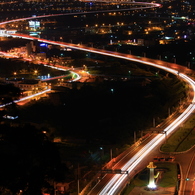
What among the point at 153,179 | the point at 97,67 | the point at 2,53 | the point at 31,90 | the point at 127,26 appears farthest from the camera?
the point at 127,26

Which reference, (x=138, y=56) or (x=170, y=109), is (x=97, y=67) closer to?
(x=138, y=56)

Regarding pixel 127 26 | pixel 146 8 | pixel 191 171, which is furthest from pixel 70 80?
pixel 146 8

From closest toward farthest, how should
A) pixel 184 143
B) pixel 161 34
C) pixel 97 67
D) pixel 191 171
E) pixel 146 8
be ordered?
pixel 191 171 < pixel 184 143 < pixel 97 67 < pixel 161 34 < pixel 146 8

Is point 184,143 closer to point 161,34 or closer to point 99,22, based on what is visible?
point 161,34

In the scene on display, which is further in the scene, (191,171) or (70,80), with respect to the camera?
(70,80)

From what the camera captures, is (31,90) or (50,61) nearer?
(31,90)

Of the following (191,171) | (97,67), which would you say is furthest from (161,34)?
(191,171)

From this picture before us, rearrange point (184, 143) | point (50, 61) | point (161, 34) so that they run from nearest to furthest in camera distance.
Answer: point (184, 143) < point (50, 61) < point (161, 34)

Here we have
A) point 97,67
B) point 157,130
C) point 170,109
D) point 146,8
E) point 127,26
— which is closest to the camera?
point 157,130
